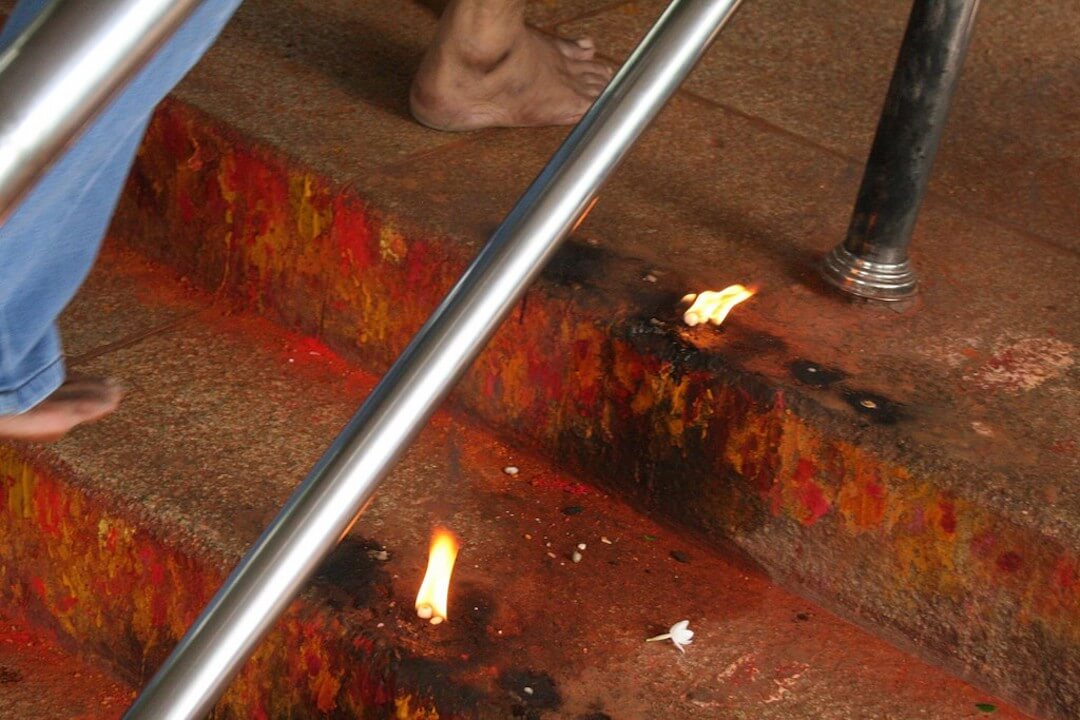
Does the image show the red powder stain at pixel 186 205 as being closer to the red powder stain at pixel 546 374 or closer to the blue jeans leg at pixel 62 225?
the red powder stain at pixel 546 374

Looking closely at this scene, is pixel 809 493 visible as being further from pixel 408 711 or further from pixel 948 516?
pixel 408 711

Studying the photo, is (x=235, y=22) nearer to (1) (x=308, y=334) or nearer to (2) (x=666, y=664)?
(1) (x=308, y=334)

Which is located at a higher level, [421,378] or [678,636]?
[421,378]

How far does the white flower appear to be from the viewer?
1367 millimetres

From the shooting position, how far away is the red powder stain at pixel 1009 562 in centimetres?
129

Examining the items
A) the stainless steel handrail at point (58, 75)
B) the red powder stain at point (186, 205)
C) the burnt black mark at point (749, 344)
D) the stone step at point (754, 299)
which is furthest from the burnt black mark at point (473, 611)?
the stainless steel handrail at point (58, 75)

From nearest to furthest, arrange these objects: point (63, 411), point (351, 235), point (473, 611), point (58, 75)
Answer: point (58, 75) → point (63, 411) → point (473, 611) → point (351, 235)

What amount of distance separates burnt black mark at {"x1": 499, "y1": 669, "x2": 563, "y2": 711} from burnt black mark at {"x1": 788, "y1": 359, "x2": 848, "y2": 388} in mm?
406

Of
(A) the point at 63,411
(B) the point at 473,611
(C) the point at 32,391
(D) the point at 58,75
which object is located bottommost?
(B) the point at 473,611

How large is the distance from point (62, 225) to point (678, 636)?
2.38 feet

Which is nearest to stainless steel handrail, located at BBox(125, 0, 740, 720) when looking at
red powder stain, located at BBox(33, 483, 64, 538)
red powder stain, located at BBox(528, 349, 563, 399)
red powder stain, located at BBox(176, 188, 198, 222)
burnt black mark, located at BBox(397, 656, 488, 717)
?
burnt black mark, located at BBox(397, 656, 488, 717)

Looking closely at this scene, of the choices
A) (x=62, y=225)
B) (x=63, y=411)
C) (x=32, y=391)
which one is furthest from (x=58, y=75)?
(x=63, y=411)

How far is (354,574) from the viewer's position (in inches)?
55.3

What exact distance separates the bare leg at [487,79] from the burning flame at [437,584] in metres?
0.72
